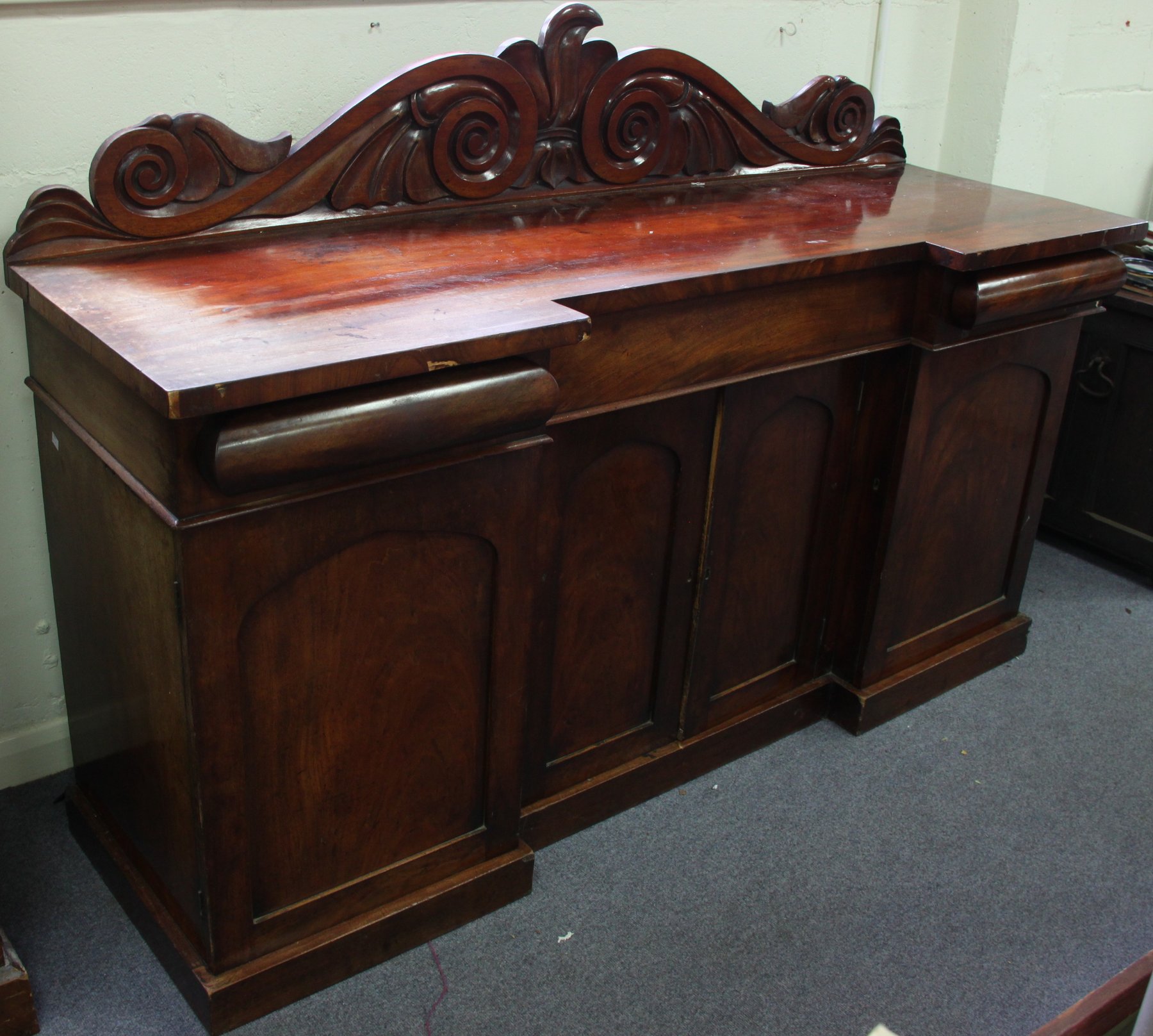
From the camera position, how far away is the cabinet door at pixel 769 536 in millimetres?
2166

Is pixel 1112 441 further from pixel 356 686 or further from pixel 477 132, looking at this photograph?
pixel 356 686

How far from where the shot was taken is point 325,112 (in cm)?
207

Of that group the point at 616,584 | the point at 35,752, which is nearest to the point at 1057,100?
the point at 616,584

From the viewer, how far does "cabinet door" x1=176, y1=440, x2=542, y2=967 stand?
1.54 m

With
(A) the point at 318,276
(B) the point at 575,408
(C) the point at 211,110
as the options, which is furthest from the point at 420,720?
(C) the point at 211,110

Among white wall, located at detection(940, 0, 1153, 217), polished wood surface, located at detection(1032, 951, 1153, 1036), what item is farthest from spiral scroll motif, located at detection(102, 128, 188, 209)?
white wall, located at detection(940, 0, 1153, 217)

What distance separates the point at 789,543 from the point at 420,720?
0.89 metres

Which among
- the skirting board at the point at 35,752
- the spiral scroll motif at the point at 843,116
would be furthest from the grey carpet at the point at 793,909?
the spiral scroll motif at the point at 843,116

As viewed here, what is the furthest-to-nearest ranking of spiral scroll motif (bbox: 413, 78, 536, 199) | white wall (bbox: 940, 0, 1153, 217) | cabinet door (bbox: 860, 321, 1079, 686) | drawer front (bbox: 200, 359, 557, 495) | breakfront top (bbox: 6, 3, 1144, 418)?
white wall (bbox: 940, 0, 1153, 217), cabinet door (bbox: 860, 321, 1079, 686), spiral scroll motif (bbox: 413, 78, 536, 199), breakfront top (bbox: 6, 3, 1144, 418), drawer front (bbox: 200, 359, 557, 495)

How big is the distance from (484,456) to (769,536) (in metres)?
0.83

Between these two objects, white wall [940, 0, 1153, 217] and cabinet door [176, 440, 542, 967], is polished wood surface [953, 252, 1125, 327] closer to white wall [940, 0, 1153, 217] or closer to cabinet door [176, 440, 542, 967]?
white wall [940, 0, 1153, 217]

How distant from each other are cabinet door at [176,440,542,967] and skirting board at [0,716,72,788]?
705mm

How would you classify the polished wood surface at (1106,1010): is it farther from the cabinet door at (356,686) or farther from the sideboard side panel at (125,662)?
the sideboard side panel at (125,662)

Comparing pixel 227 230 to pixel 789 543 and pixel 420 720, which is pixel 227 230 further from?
pixel 789 543
